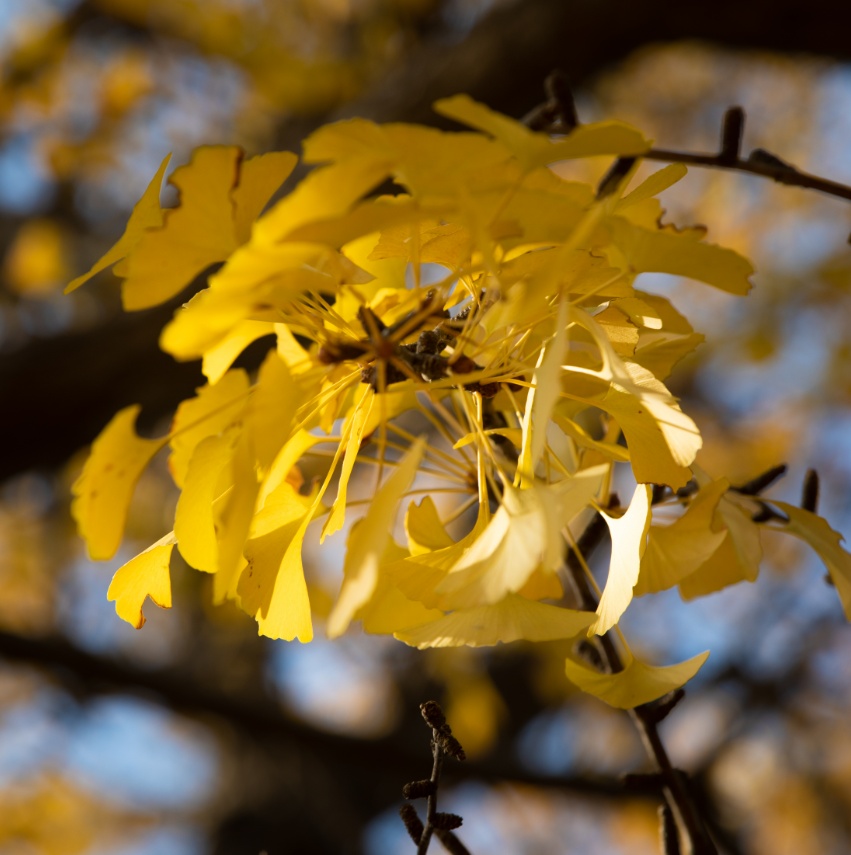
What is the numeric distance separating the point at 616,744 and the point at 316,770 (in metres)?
1.03

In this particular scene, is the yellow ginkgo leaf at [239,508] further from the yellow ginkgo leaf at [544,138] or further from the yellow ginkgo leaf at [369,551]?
the yellow ginkgo leaf at [544,138]

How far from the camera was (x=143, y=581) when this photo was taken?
46cm

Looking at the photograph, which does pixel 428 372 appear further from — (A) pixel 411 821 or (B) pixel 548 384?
(A) pixel 411 821

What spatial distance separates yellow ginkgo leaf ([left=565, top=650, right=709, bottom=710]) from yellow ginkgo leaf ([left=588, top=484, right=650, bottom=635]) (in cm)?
3

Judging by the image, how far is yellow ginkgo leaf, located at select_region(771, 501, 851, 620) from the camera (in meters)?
0.46

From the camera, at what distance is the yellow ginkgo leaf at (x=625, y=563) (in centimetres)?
39

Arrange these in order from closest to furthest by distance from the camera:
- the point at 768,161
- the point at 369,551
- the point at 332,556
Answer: the point at 369,551
the point at 768,161
the point at 332,556

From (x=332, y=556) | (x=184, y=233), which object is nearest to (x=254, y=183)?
(x=184, y=233)

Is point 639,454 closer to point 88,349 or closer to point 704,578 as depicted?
point 704,578

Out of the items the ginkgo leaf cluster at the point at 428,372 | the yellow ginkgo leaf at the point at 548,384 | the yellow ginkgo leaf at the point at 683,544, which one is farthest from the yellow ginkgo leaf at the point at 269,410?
the yellow ginkgo leaf at the point at 683,544

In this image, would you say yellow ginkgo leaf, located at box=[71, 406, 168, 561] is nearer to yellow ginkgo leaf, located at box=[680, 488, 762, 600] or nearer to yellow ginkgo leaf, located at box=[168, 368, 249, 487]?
yellow ginkgo leaf, located at box=[168, 368, 249, 487]

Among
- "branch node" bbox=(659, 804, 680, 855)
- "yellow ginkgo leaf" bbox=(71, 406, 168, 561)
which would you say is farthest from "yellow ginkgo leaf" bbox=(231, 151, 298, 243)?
"branch node" bbox=(659, 804, 680, 855)

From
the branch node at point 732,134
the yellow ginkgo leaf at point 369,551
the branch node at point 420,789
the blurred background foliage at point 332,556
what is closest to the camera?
the yellow ginkgo leaf at point 369,551

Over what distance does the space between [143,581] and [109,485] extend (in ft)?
0.32
